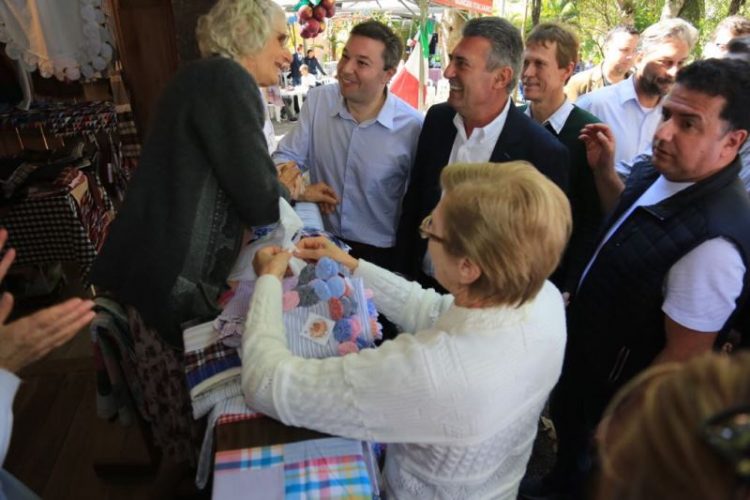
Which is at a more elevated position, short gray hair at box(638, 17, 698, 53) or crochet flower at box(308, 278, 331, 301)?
short gray hair at box(638, 17, 698, 53)

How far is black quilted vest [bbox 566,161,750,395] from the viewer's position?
1385 mm

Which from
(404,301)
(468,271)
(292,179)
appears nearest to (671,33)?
(292,179)

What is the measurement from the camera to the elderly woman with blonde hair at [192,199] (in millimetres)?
1313

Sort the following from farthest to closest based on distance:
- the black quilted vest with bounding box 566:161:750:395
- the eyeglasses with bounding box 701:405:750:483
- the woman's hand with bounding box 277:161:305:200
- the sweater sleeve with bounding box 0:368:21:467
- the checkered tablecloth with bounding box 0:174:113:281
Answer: the checkered tablecloth with bounding box 0:174:113:281
the woman's hand with bounding box 277:161:305:200
the black quilted vest with bounding box 566:161:750:395
the sweater sleeve with bounding box 0:368:21:467
the eyeglasses with bounding box 701:405:750:483

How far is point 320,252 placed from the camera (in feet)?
5.19

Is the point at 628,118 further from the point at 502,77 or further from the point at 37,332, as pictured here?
the point at 37,332

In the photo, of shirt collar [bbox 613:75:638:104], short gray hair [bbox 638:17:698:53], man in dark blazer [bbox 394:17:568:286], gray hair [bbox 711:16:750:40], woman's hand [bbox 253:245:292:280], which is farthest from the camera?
gray hair [bbox 711:16:750:40]

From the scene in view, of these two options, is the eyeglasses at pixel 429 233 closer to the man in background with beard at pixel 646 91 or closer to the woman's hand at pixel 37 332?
the woman's hand at pixel 37 332

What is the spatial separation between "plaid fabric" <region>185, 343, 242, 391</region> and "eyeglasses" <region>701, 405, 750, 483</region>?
3.34 feet

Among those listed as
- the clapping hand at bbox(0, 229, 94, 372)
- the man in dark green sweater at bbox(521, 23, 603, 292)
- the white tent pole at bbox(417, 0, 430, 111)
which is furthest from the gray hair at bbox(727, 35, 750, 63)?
the white tent pole at bbox(417, 0, 430, 111)


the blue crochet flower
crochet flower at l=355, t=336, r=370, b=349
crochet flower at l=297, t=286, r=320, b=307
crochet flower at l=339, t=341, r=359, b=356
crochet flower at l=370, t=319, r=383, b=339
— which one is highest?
crochet flower at l=297, t=286, r=320, b=307

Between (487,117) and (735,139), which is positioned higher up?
(735,139)

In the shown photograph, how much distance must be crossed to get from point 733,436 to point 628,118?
2895 millimetres

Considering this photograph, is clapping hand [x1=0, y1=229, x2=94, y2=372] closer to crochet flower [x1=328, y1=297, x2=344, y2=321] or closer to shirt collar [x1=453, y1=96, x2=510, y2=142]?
crochet flower [x1=328, y1=297, x2=344, y2=321]
